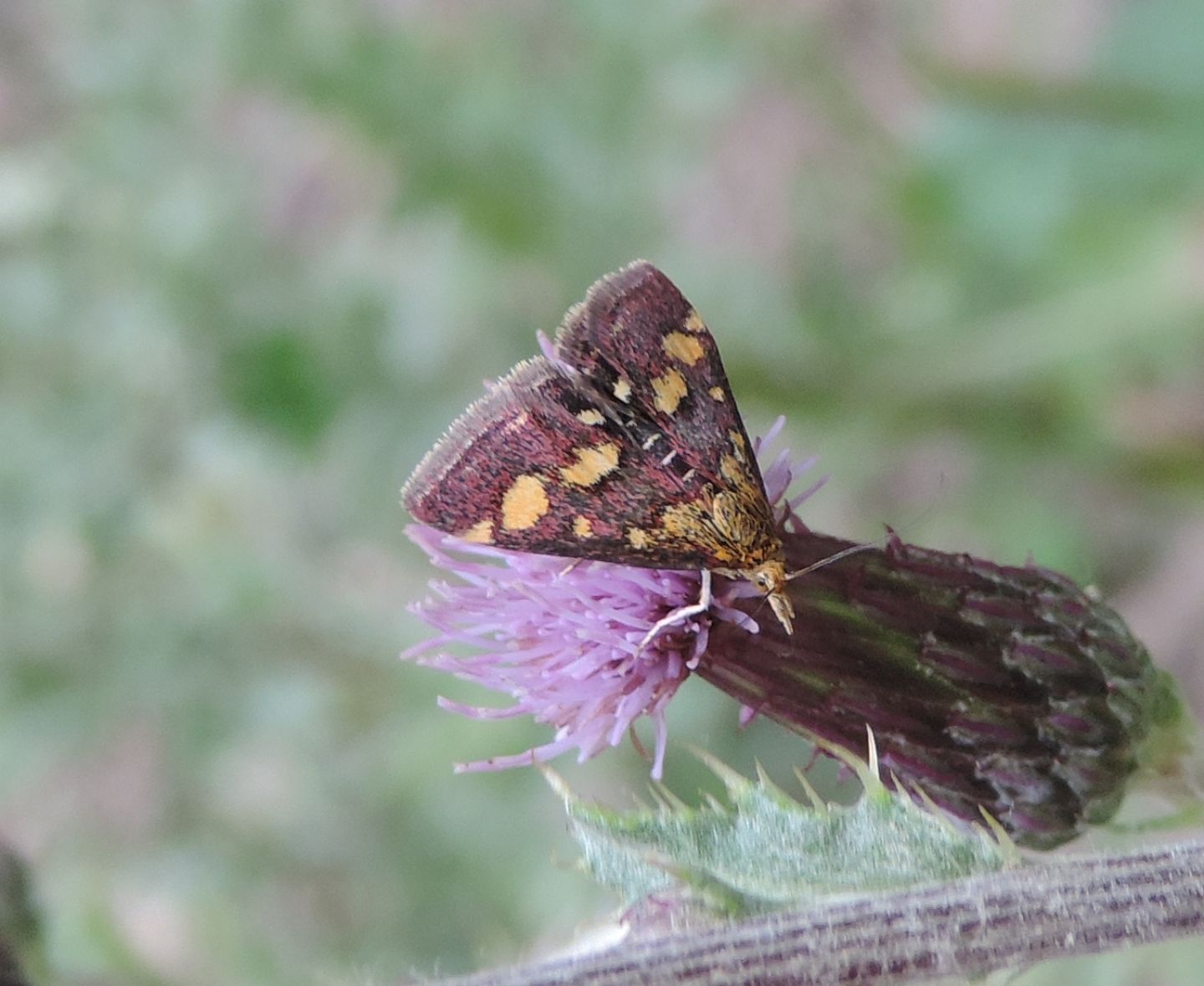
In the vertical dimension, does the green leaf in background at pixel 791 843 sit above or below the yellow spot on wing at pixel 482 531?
below

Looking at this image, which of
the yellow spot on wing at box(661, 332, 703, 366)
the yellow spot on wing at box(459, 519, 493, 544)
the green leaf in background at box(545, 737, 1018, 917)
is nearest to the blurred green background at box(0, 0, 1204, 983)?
the yellow spot on wing at box(661, 332, 703, 366)

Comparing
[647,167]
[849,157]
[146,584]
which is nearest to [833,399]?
[647,167]

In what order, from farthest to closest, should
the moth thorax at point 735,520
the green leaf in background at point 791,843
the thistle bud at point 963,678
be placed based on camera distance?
1. the thistle bud at point 963,678
2. the moth thorax at point 735,520
3. the green leaf in background at point 791,843

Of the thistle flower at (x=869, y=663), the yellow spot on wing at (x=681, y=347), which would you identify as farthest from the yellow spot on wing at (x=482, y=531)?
the yellow spot on wing at (x=681, y=347)

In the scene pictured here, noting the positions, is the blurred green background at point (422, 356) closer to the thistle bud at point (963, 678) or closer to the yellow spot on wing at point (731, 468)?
the thistle bud at point (963, 678)

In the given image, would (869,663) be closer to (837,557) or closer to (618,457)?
(837,557)

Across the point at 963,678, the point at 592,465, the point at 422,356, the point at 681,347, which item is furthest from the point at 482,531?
the point at 422,356

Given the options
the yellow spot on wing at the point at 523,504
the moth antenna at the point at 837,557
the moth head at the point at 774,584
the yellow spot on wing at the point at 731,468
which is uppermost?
the yellow spot on wing at the point at 731,468
